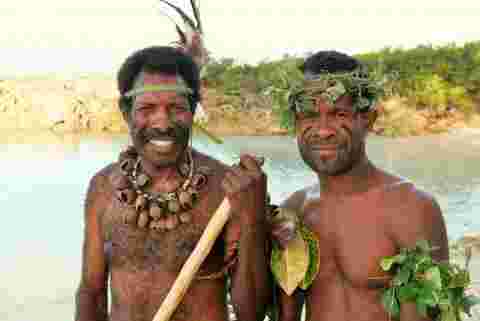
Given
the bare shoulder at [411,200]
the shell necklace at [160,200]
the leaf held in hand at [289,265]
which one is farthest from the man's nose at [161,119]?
the bare shoulder at [411,200]

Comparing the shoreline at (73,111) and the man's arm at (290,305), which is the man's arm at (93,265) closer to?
the man's arm at (290,305)

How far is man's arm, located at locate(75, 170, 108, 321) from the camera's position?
8.65 feet

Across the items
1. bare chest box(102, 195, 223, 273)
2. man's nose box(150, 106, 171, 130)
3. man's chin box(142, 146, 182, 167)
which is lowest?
bare chest box(102, 195, 223, 273)

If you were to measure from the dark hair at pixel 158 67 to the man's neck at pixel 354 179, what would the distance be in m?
0.64

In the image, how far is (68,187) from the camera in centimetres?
1593

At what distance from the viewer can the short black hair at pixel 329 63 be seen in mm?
2623

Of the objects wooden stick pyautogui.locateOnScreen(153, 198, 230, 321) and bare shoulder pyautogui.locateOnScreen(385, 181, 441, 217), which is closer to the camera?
wooden stick pyautogui.locateOnScreen(153, 198, 230, 321)

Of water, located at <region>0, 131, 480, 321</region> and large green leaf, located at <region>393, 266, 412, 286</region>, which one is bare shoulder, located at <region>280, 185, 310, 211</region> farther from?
large green leaf, located at <region>393, 266, 412, 286</region>

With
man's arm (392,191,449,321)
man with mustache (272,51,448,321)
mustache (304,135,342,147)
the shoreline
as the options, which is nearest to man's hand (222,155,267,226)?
man with mustache (272,51,448,321)

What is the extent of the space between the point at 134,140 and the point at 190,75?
1.08ft

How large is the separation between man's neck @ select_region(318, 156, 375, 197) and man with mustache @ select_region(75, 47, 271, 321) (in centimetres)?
45

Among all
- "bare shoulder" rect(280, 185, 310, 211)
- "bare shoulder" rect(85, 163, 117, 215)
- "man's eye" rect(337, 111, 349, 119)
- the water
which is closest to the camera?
"man's eye" rect(337, 111, 349, 119)

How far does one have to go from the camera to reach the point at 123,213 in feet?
8.45

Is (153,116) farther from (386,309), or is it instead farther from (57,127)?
(57,127)
